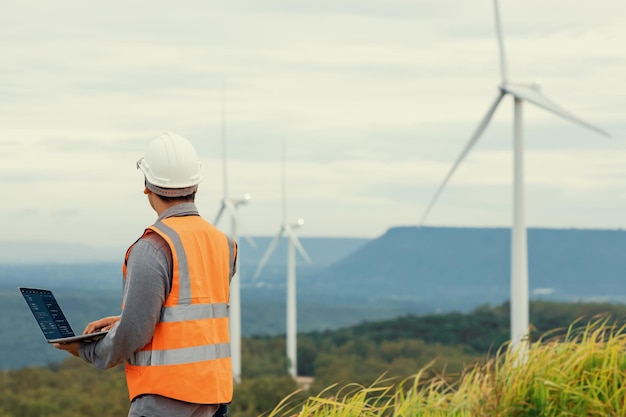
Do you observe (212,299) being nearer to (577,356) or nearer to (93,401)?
(577,356)

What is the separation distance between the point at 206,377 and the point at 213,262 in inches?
23.7

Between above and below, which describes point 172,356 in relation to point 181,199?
below

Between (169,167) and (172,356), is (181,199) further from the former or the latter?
(172,356)

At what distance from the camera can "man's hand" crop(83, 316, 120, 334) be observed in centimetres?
563

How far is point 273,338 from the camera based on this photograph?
11519cm

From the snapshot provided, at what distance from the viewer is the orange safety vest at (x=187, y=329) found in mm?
5344

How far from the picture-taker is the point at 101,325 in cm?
569

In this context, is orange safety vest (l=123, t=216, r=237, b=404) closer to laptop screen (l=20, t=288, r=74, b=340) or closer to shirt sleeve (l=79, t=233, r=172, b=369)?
shirt sleeve (l=79, t=233, r=172, b=369)

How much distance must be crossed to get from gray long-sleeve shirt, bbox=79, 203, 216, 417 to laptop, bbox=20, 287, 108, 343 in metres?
0.23

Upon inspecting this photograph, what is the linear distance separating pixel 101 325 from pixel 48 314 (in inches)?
11.5

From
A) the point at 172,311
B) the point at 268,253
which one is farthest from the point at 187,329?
the point at 268,253

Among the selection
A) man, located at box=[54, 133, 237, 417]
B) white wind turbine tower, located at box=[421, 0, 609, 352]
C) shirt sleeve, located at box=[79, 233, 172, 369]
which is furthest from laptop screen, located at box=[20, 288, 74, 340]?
white wind turbine tower, located at box=[421, 0, 609, 352]

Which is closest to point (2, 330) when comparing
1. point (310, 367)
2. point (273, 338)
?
point (273, 338)

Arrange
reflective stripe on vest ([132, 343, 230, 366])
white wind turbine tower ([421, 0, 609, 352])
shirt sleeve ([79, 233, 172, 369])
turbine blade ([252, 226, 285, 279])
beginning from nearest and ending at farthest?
shirt sleeve ([79, 233, 172, 369]) → reflective stripe on vest ([132, 343, 230, 366]) → white wind turbine tower ([421, 0, 609, 352]) → turbine blade ([252, 226, 285, 279])
